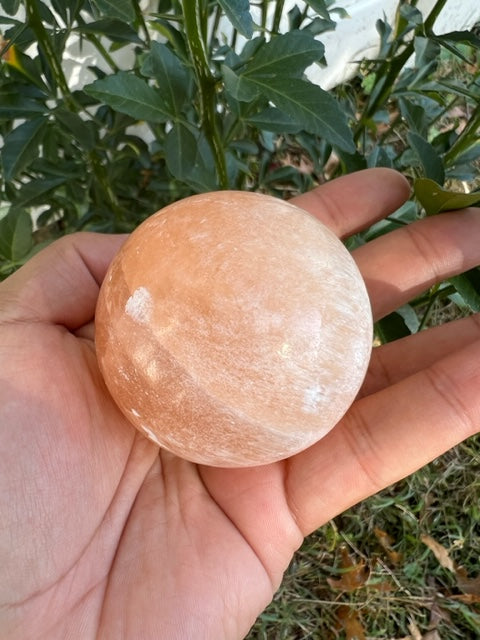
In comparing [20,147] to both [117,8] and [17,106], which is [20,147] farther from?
[117,8]

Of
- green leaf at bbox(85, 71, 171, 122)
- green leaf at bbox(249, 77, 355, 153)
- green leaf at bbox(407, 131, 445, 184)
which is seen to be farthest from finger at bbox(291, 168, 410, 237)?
green leaf at bbox(85, 71, 171, 122)

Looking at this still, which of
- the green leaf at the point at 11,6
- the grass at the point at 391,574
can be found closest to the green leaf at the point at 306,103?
the green leaf at the point at 11,6

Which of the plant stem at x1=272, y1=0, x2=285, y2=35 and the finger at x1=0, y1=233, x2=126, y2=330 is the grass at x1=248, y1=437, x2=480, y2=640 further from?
the plant stem at x1=272, y1=0, x2=285, y2=35

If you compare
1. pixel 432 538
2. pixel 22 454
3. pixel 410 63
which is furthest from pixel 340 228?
pixel 410 63

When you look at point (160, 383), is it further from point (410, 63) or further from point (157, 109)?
point (410, 63)

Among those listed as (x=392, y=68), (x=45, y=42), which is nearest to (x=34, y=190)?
(x=45, y=42)

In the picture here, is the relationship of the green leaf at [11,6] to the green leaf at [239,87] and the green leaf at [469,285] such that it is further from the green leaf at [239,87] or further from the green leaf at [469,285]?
the green leaf at [469,285]

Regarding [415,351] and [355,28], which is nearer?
[415,351]
